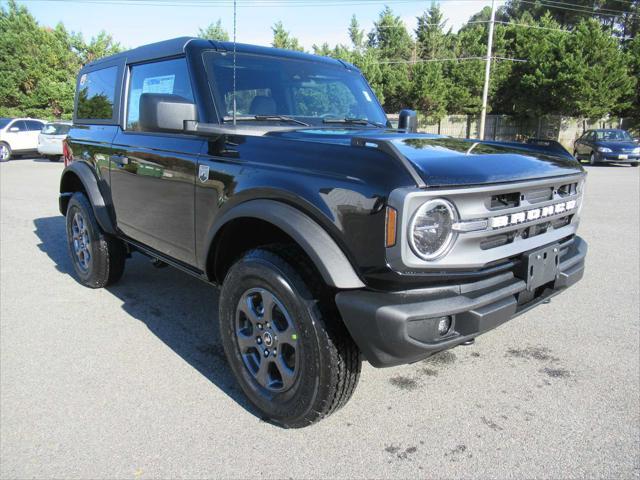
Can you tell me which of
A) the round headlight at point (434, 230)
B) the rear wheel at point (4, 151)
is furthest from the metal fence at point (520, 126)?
the round headlight at point (434, 230)

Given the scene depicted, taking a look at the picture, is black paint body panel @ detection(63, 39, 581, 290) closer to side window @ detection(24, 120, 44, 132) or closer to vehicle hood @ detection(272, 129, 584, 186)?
vehicle hood @ detection(272, 129, 584, 186)

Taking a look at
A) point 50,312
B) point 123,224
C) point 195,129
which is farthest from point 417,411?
point 50,312

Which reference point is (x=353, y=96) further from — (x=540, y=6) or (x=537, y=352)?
(x=540, y=6)

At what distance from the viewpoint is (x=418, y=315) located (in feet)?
6.45

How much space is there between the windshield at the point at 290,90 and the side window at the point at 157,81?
21 centimetres

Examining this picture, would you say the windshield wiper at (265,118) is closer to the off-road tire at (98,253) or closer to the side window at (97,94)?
the side window at (97,94)

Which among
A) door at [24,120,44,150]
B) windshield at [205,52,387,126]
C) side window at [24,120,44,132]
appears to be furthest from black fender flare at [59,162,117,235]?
side window at [24,120,44,132]

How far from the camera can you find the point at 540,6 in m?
52.0

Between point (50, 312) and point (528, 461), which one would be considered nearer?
point (528, 461)

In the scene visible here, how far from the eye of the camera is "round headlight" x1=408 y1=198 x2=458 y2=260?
6.58 ft

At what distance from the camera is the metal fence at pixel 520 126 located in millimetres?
31344

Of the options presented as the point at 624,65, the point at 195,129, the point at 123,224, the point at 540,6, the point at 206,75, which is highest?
the point at 540,6

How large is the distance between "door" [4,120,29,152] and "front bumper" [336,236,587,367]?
22158 mm

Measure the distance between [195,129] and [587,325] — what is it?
3.27 metres
